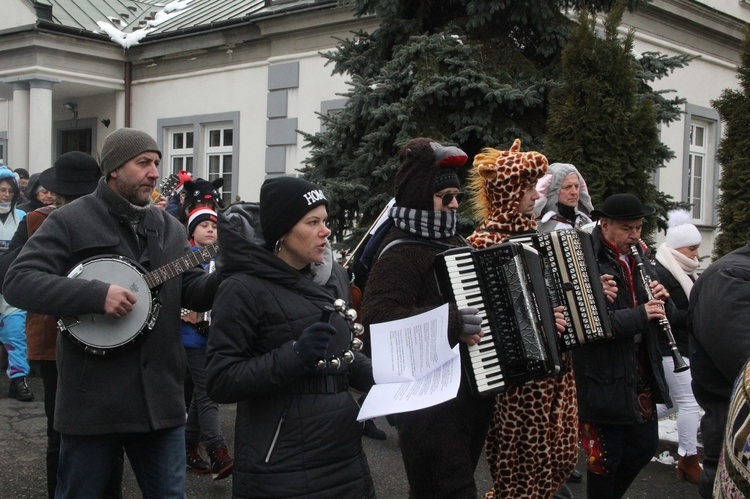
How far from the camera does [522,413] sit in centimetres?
389

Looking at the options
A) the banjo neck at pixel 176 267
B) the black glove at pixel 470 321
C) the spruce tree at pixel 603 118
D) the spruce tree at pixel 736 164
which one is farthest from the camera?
the spruce tree at pixel 736 164

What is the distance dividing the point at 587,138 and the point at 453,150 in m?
3.89

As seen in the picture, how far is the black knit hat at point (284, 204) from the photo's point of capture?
10.0 ft

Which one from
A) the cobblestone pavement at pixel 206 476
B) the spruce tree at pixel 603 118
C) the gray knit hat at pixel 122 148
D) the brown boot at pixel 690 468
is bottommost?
the cobblestone pavement at pixel 206 476

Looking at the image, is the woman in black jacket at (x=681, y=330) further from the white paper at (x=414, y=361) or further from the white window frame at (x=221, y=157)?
the white window frame at (x=221, y=157)

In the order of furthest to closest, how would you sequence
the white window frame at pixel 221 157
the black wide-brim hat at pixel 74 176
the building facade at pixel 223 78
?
1. the white window frame at pixel 221 157
2. the building facade at pixel 223 78
3. the black wide-brim hat at pixel 74 176

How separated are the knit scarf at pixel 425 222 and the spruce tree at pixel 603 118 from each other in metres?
3.79

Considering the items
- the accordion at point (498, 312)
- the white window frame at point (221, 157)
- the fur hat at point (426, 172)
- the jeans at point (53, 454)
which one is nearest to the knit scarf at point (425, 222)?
the fur hat at point (426, 172)

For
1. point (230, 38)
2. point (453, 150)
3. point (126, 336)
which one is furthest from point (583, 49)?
point (230, 38)

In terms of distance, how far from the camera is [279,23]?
15156 millimetres

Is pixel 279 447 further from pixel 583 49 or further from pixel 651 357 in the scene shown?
pixel 583 49

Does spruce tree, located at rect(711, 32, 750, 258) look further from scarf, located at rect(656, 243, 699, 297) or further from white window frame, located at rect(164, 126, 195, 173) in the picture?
white window frame, located at rect(164, 126, 195, 173)

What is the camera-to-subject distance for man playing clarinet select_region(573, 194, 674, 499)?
14.7 feet

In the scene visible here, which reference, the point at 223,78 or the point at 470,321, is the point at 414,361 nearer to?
the point at 470,321
